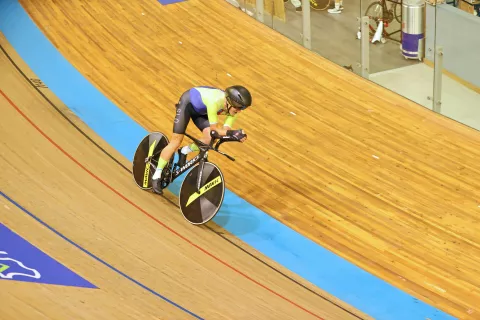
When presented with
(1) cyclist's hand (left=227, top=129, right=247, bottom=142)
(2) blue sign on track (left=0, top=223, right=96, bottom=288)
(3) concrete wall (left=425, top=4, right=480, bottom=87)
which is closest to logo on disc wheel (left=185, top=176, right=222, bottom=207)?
(1) cyclist's hand (left=227, top=129, right=247, bottom=142)

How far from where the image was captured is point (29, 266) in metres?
5.72

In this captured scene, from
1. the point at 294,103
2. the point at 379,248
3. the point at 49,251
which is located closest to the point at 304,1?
the point at 294,103

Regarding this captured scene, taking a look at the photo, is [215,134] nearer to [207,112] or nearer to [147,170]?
[207,112]

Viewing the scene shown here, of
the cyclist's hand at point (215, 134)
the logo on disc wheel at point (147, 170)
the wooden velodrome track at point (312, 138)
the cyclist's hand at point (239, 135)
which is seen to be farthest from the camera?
the logo on disc wheel at point (147, 170)

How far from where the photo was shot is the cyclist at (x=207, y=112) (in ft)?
19.5

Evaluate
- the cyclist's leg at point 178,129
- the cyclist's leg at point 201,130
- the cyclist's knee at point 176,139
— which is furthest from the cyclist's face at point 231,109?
the cyclist's knee at point 176,139

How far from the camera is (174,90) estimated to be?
851 cm

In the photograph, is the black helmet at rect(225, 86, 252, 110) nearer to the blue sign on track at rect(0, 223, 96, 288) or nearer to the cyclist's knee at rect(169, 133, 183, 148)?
the cyclist's knee at rect(169, 133, 183, 148)

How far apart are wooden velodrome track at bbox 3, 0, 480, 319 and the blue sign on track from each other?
0.62 meters

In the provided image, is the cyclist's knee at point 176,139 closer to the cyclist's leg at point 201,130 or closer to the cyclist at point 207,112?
the cyclist at point 207,112

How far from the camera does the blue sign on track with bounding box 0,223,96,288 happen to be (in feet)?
18.4

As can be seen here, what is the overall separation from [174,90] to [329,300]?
346 cm

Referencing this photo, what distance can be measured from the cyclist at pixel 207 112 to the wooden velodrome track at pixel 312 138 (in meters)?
0.53

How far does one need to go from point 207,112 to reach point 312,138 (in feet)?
5.85
